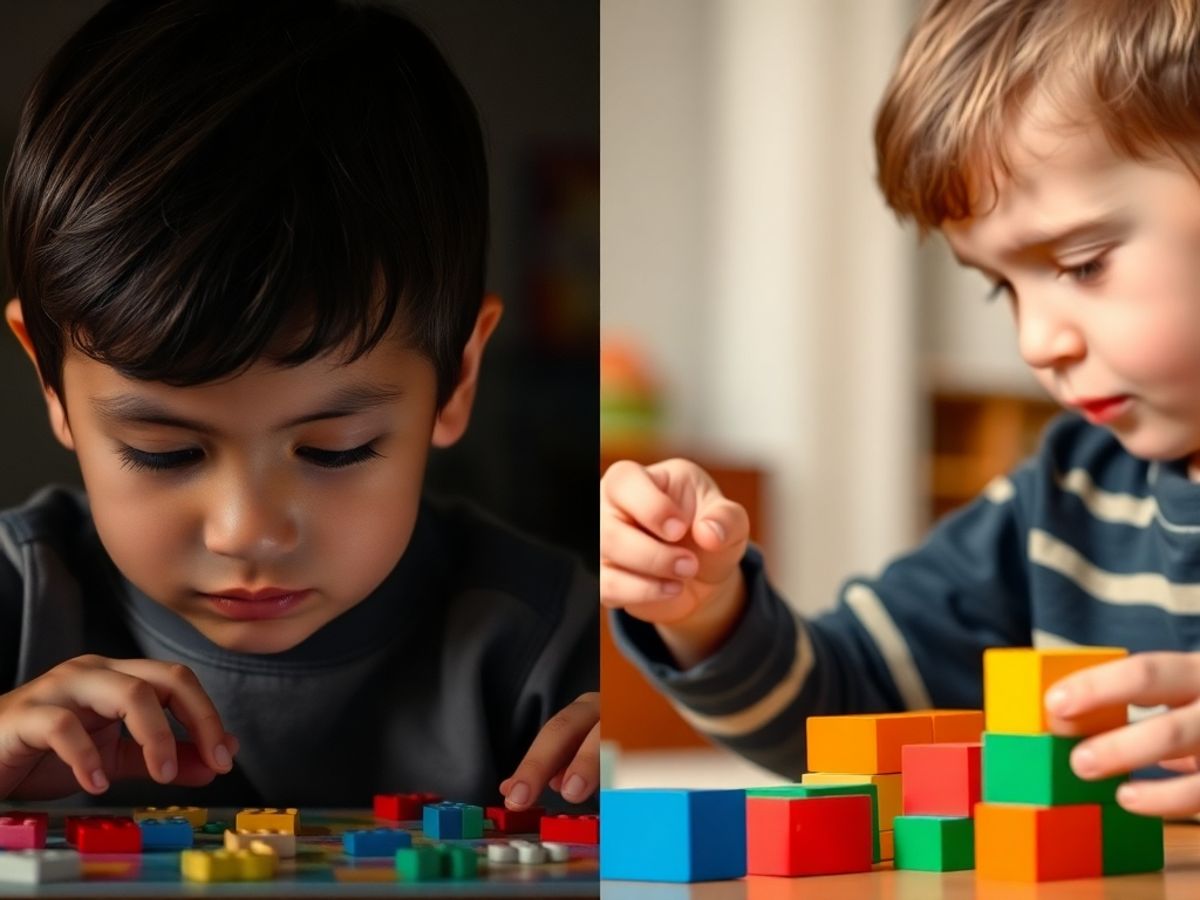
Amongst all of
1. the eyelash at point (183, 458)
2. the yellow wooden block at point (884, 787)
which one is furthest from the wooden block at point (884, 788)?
the eyelash at point (183, 458)

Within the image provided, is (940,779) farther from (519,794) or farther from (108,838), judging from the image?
(108,838)

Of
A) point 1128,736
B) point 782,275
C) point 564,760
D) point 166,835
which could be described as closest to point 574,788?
point 564,760

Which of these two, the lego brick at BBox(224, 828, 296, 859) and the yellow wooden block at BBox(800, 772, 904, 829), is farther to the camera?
the yellow wooden block at BBox(800, 772, 904, 829)

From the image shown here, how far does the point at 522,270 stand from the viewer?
16.9 inches

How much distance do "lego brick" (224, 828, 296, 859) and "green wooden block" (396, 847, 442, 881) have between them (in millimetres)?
35

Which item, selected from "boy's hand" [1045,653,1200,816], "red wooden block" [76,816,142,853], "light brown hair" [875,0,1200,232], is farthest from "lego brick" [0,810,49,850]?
"light brown hair" [875,0,1200,232]

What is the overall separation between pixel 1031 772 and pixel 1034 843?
0.03m

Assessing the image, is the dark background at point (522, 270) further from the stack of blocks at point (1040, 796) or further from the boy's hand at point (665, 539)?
the boy's hand at point (665, 539)

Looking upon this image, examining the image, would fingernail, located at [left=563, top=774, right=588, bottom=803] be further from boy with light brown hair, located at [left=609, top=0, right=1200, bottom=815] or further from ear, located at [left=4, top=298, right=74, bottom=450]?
boy with light brown hair, located at [left=609, top=0, right=1200, bottom=815]

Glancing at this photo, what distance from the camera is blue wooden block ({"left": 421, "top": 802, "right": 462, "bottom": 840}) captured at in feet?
1.35

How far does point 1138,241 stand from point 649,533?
322 mm

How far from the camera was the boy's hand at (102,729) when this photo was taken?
0.41m

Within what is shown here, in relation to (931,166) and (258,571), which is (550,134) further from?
(931,166)

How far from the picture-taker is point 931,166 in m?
0.86
